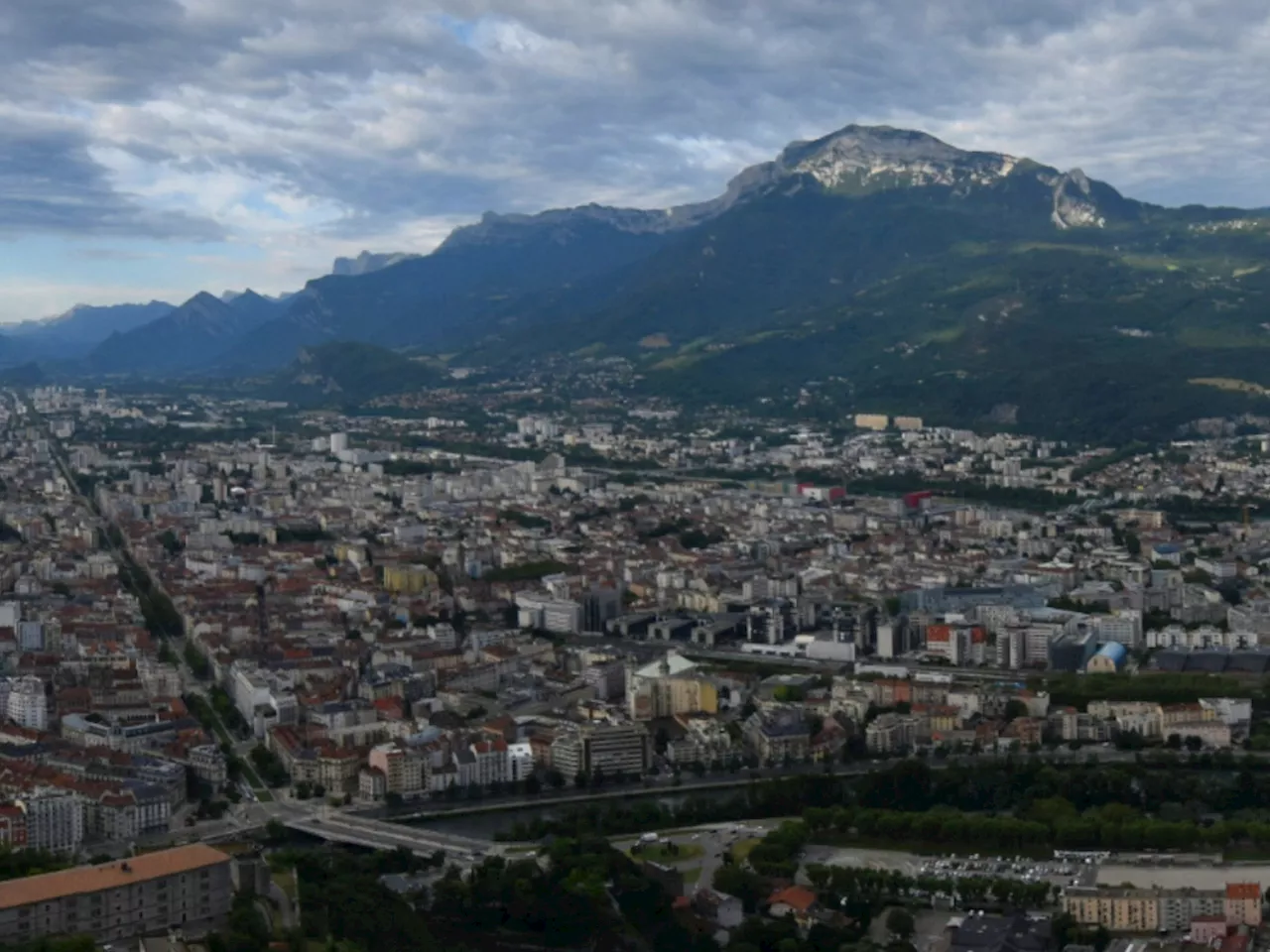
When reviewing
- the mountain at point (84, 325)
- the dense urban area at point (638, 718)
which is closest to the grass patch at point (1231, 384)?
the dense urban area at point (638, 718)

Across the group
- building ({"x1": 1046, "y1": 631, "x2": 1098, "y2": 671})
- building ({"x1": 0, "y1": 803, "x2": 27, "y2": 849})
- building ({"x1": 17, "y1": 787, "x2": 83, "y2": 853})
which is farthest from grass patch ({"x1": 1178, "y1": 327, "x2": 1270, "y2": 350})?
building ({"x1": 0, "y1": 803, "x2": 27, "y2": 849})

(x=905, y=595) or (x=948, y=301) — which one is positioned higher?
(x=948, y=301)

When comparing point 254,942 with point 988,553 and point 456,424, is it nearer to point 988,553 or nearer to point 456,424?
point 988,553

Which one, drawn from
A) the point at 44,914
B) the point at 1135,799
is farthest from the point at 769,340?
the point at 44,914

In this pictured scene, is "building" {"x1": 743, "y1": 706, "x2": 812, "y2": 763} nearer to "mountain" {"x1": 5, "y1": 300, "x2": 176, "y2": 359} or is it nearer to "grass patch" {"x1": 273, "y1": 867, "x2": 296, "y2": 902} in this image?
"grass patch" {"x1": 273, "y1": 867, "x2": 296, "y2": 902}

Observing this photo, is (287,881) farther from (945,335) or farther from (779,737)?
(945,335)

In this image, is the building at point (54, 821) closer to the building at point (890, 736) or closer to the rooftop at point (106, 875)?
the rooftop at point (106, 875)
